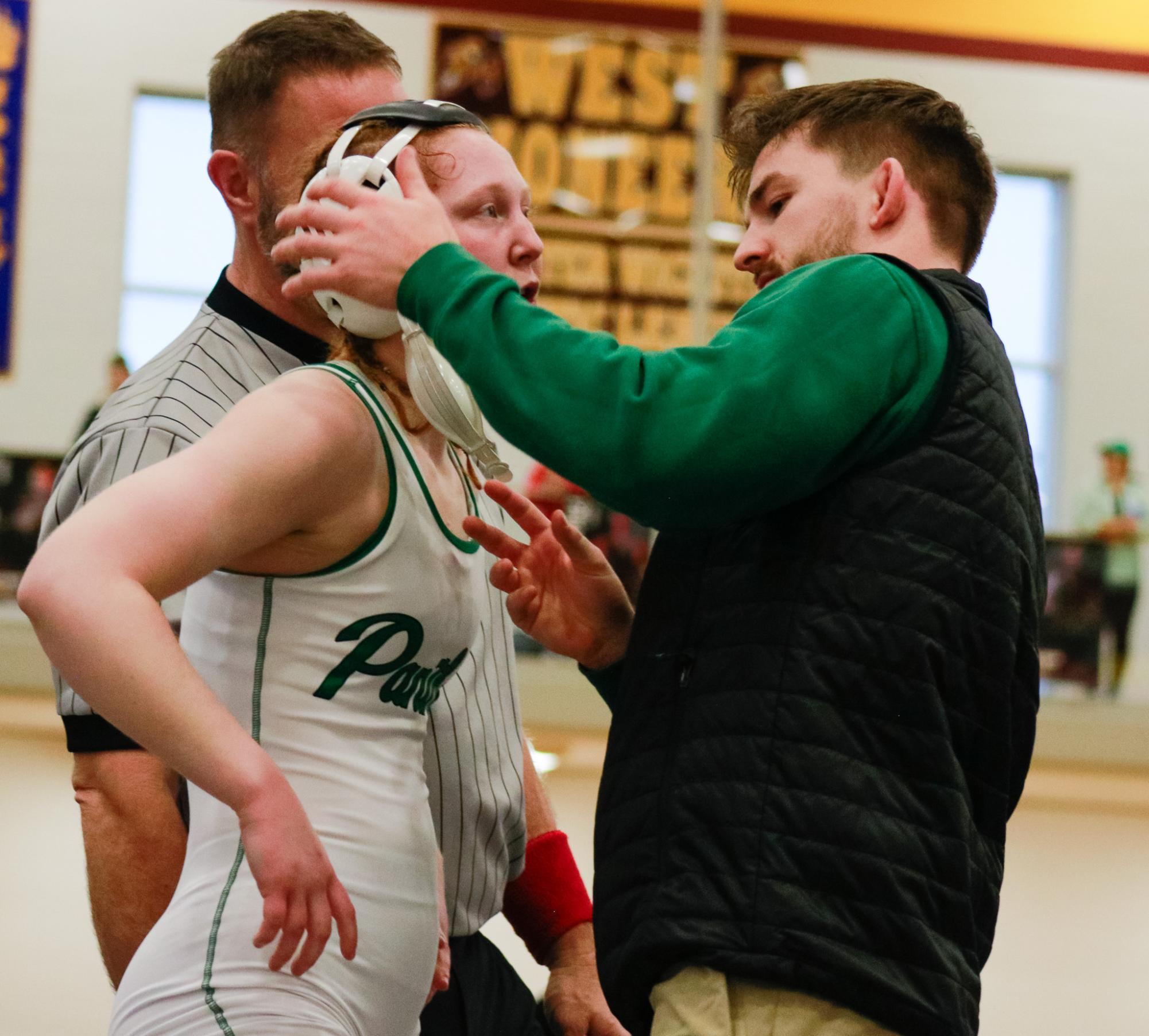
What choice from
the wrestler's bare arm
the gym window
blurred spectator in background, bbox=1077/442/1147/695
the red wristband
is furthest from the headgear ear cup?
the gym window

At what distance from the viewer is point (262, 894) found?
119cm

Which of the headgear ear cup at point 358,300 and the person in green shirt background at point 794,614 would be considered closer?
the person in green shirt background at point 794,614

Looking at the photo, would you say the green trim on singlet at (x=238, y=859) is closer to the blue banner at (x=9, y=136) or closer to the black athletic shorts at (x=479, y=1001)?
the black athletic shorts at (x=479, y=1001)

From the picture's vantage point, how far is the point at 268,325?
6.31ft

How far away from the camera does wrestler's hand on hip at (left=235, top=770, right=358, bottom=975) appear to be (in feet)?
3.87

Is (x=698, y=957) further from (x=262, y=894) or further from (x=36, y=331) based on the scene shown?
(x=36, y=331)

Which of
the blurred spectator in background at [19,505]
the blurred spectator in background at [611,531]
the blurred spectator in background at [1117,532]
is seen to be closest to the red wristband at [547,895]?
the blurred spectator in background at [611,531]

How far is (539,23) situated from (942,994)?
1188 cm

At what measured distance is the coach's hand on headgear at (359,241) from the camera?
135 centimetres

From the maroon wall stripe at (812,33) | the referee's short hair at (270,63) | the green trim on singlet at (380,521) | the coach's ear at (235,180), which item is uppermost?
the maroon wall stripe at (812,33)

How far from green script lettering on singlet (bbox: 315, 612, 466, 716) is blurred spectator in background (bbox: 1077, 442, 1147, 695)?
9097 millimetres

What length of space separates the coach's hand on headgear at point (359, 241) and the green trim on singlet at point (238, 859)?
0.92 ft

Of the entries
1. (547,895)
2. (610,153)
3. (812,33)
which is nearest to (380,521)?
(547,895)

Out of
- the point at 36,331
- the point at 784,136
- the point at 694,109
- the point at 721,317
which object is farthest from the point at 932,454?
the point at 36,331
